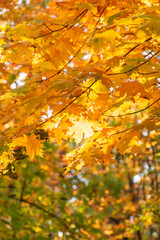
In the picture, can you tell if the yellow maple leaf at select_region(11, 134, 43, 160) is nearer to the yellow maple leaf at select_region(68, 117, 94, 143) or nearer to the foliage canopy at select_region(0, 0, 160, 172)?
the foliage canopy at select_region(0, 0, 160, 172)

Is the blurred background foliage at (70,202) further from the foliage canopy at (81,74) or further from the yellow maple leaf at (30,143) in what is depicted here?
the foliage canopy at (81,74)

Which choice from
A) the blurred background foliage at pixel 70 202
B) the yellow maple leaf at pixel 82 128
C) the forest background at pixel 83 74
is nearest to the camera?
the forest background at pixel 83 74

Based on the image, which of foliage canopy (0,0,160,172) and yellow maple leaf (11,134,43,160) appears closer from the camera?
foliage canopy (0,0,160,172)

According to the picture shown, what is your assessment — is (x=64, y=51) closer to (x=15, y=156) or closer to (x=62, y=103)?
(x=62, y=103)

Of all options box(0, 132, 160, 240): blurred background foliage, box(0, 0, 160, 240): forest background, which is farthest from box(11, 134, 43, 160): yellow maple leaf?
box(0, 132, 160, 240): blurred background foliage

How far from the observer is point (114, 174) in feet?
33.4

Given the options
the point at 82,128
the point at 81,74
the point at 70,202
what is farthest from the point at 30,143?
the point at 70,202

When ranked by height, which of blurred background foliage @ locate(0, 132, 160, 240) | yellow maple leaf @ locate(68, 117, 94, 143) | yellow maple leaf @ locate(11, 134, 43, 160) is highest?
yellow maple leaf @ locate(68, 117, 94, 143)

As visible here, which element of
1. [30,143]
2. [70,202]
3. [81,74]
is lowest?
[70,202]

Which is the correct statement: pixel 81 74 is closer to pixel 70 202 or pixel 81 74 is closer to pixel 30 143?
pixel 30 143

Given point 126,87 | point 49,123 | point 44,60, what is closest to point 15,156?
point 49,123

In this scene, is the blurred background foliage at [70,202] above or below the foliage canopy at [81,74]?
below

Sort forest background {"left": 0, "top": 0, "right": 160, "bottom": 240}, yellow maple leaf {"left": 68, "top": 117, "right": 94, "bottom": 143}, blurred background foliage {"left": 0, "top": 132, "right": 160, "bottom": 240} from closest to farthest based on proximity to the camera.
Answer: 1. forest background {"left": 0, "top": 0, "right": 160, "bottom": 240}
2. yellow maple leaf {"left": 68, "top": 117, "right": 94, "bottom": 143}
3. blurred background foliage {"left": 0, "top": 132, "right": 160, "bottom": 240}

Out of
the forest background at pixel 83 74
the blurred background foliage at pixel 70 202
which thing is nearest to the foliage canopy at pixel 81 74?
the forest background at pixel 83 74
